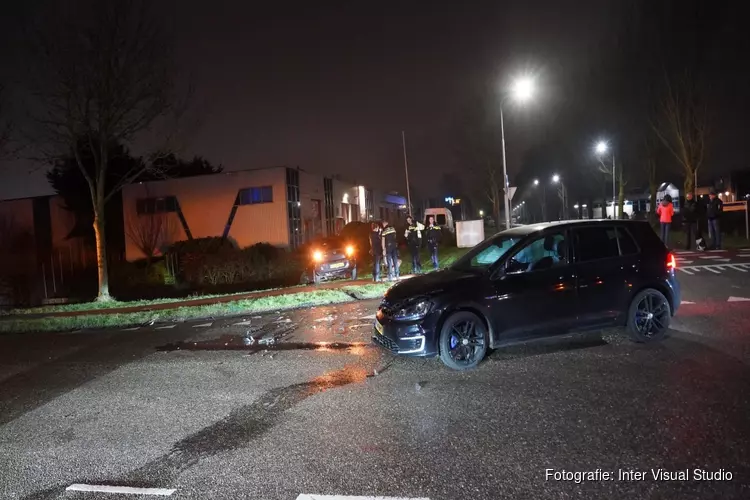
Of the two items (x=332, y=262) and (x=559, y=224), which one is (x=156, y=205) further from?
(x=559, y=224)

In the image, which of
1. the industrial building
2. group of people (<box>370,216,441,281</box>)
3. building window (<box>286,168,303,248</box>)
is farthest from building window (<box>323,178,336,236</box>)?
group of people (<box>370,216,441,281</box>)

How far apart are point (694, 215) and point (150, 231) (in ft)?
93.7

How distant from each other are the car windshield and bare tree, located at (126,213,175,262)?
28.1 meters

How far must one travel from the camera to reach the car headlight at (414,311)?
20.3ft

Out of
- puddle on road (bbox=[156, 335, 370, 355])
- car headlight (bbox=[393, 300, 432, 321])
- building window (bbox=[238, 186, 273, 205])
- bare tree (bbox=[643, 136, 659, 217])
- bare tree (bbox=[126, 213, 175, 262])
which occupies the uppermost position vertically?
bare tree (bbox=[643, 136, 659, 217])

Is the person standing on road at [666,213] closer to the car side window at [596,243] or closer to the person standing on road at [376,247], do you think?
the person standing on road at [376,247]

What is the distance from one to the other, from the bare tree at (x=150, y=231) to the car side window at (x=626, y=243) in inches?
1156

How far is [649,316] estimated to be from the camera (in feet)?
22.7

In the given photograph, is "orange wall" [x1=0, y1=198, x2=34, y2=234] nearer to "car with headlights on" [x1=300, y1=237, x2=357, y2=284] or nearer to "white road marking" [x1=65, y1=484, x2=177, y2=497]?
"car with headlights on" [x1=300, y1=237, x2=357, y2=284]

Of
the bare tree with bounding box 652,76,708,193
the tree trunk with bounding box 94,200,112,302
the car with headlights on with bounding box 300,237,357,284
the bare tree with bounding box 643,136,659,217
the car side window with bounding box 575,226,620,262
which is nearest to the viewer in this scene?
the car side window with bounding box 575,226,620,262

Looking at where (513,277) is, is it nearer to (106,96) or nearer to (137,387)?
(137,387)

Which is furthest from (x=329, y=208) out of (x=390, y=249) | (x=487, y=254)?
(x=487, y=254)

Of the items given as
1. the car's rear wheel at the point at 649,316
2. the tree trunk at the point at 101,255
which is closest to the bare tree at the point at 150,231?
the tree trunk at the point at 101,255

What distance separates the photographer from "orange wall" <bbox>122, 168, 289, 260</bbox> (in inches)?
1155
